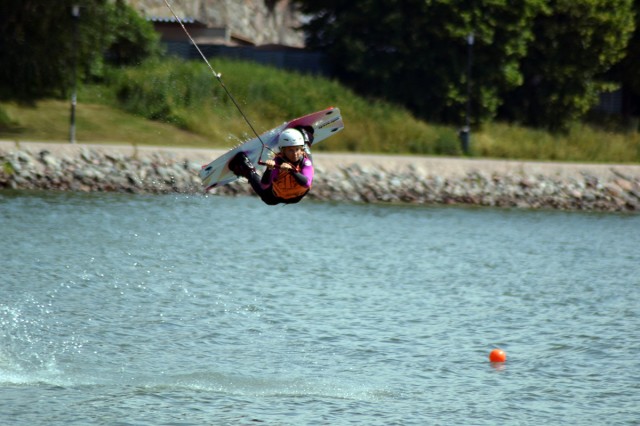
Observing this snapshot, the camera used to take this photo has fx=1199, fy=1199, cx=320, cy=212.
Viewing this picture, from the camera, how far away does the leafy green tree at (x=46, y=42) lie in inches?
1543

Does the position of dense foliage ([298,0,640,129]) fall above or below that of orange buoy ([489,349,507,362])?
above

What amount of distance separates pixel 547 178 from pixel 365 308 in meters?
18.0

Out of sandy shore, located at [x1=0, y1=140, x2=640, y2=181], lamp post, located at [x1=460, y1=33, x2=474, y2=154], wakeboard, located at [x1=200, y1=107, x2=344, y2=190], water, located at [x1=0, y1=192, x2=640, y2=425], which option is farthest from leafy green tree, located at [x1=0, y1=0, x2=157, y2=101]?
wakeboard, located at [x1=200, y1=107, x2=344, y2=190]

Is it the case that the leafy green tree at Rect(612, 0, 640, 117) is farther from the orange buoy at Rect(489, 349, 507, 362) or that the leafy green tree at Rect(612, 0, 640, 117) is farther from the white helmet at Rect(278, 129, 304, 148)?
the white helmet at Rect(278, 129, 304, 148)

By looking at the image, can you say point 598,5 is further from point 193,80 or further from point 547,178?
point 193,80

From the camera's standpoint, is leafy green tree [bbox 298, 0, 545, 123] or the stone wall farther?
the stone wall

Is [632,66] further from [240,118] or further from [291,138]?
[291,138]

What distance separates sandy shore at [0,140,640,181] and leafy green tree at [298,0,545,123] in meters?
5.85

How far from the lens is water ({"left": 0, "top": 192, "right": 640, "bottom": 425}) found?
1563cm

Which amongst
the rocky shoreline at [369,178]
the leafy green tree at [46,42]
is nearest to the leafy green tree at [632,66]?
the rocky shoreline at [369,178]

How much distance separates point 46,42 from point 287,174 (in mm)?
26675

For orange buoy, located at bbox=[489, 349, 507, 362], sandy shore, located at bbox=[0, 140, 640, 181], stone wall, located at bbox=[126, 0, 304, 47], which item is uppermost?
stone wall, located at bbox=[126, 0, 304, 47]

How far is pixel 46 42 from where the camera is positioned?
3991 centimetres

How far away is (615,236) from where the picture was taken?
33688mm
